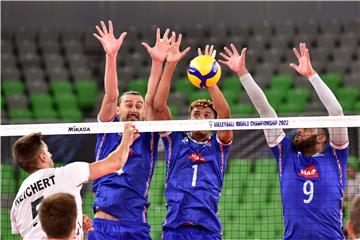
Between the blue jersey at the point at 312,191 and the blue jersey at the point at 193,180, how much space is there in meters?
0.76

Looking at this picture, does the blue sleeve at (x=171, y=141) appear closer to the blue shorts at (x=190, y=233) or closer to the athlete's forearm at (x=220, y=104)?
the athlete's forearm at (x=220, y=104)

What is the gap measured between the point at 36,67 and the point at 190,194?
14.6m

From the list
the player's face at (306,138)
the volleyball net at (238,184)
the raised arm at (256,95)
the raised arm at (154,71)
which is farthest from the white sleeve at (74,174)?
the volleyball net at (238,184)

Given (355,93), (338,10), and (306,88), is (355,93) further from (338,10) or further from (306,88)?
(338,10)

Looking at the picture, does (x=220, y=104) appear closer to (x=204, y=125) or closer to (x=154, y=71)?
(x=204, y=125)

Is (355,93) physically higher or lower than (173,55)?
higher

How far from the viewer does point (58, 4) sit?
24.6 meters

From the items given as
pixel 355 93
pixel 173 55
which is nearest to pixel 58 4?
pixel 355 93

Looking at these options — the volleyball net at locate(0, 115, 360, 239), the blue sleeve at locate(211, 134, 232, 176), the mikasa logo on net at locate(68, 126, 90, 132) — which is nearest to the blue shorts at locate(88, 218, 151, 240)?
the mikasa logo on net at locate(68, 126, 90, 132)

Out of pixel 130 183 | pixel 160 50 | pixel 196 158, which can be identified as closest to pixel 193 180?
pixel 196 158

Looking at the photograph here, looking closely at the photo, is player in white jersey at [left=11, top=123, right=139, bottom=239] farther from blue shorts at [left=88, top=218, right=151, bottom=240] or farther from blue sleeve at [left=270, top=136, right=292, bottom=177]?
blue sleeve at [left=270, top=136, right=292, bottom=177]

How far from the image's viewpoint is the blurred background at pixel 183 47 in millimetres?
20312

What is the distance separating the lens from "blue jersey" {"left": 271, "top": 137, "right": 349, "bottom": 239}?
30.0 ft

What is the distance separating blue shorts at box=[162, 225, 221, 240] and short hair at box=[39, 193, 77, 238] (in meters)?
2.79
